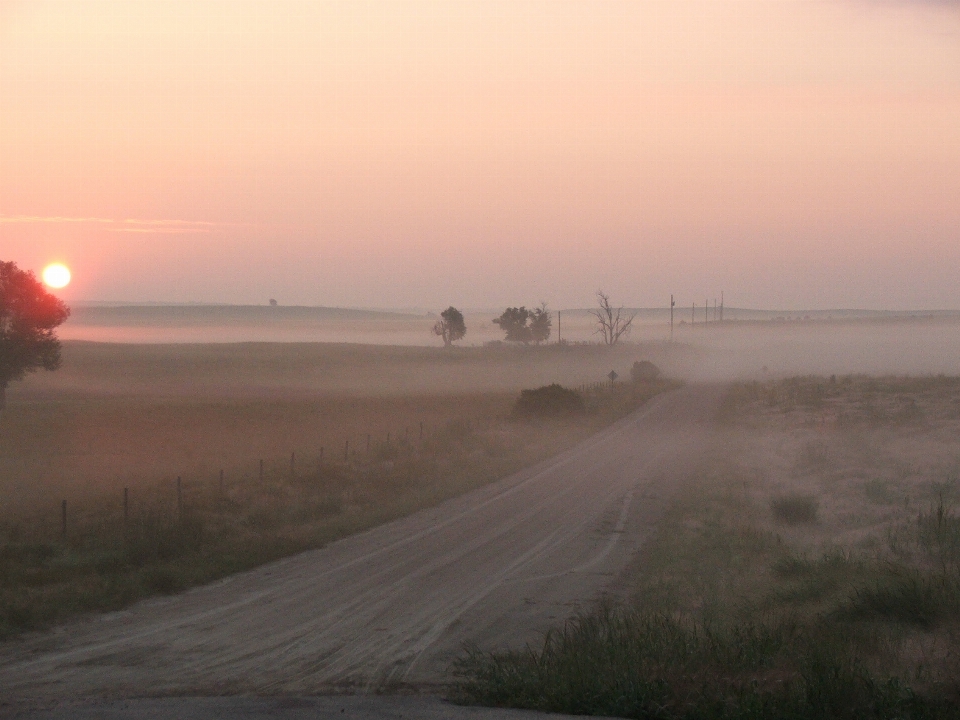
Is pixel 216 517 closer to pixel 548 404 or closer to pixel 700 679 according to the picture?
pixel 700 679

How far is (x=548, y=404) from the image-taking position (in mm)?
48500

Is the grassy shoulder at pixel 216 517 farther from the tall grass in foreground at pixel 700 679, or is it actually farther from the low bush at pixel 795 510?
the low bush at pixel 795 510

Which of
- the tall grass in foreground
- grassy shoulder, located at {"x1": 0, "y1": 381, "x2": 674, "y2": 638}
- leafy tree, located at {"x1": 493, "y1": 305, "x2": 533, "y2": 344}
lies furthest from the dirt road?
leafy tree, located at {"x1": 493, "y1": 305, "x2": 533, "y2": 344}

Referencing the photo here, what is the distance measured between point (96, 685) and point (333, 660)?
260 centimetres

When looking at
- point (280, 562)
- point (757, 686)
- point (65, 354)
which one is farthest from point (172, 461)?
point (65, 354)

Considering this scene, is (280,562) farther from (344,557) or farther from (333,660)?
(333,660)

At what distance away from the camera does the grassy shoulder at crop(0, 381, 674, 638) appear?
15094mm

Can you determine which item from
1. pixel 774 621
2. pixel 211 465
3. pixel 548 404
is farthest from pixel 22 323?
pixel 774 621

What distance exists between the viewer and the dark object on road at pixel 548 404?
4797 cm

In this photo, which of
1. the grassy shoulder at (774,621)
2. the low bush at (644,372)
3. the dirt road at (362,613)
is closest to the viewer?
the grassy shoulder at (774,621)

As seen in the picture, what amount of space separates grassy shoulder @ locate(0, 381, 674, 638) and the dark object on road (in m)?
8.37

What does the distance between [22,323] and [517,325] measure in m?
107

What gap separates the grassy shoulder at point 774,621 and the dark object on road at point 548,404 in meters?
21.6

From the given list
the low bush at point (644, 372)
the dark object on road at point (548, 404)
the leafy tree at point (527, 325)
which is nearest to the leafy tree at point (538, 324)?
the leafy tree at point (527, 325)
